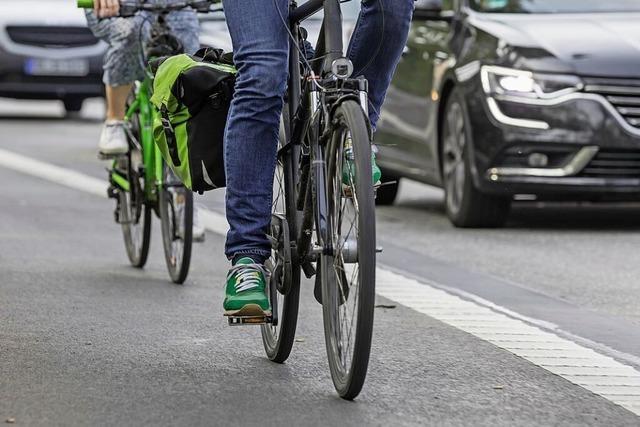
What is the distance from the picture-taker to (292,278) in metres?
5.70

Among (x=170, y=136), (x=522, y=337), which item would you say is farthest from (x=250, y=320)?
(x=522, y=337)

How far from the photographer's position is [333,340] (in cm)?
534

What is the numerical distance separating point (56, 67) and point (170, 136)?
14.1 meters

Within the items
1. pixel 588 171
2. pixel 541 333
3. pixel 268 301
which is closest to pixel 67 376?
pixel 268 301

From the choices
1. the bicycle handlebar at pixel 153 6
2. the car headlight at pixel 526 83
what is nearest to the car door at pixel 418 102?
the car headlight at pixel 526 83

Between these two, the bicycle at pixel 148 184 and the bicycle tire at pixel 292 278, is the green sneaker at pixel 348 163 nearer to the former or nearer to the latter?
the bicycle tire at pixel 292 278

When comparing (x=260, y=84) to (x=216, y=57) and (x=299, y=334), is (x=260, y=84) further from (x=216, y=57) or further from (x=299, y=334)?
(x=299, y=334)

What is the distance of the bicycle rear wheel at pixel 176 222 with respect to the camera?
7949 millimetres

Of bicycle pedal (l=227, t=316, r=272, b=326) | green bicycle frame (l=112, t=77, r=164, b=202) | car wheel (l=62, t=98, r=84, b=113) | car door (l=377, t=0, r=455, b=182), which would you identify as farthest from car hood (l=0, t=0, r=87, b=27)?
bicycle pedal (l=227, t=316, r=272, b=326)

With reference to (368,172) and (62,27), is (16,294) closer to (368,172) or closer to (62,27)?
(368,172)

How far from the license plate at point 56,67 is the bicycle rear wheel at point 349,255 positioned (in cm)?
1484

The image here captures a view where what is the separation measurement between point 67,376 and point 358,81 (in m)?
1.26

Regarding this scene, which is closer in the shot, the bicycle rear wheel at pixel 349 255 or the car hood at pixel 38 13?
the bicycle rear wheel at pixel 349 255

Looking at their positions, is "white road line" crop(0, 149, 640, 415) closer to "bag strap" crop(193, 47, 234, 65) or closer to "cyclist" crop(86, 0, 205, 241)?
"cyclist" crop(86, 0, 205, 241)
